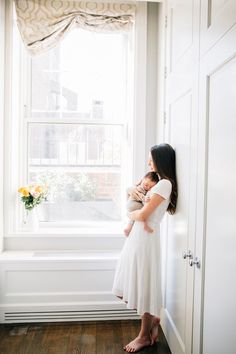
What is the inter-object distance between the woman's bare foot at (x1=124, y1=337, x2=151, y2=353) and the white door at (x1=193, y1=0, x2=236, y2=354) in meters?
0.70

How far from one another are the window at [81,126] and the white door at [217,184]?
152 centimetres

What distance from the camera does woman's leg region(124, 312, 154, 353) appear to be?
87.2 inches

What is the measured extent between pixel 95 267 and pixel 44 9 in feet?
7.67

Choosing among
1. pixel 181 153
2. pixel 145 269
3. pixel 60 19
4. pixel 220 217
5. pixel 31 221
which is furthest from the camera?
pixel 31 221

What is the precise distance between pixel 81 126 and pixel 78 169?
427 millimetres

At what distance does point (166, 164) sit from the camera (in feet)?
6.89

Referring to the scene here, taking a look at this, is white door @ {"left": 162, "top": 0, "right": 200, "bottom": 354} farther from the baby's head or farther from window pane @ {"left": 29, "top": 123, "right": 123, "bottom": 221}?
window pane @ {"left": 29, "top": 123, "right": 123, "bottom": 221}

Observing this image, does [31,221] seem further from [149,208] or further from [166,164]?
[166,164]

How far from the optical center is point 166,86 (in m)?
2.43

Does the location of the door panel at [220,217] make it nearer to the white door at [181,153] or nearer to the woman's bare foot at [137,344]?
the white door at [181,153]

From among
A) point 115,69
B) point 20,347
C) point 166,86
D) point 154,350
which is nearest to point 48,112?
point 115,69

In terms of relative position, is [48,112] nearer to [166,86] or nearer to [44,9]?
[44,9]

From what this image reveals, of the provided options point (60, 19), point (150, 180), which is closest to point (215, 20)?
point (150, 180)

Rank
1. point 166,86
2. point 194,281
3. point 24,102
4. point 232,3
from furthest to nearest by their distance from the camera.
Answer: point 24,102 → point 166,86 → point 194,281 → point 232,3
